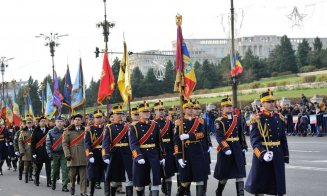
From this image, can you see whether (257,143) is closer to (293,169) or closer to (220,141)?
(220,141)

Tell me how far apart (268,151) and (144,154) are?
2429mm

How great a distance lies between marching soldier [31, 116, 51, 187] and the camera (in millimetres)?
16141

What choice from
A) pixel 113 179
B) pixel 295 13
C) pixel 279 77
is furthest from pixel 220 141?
pixel 279 77

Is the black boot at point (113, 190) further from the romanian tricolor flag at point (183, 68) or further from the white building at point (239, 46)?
the white building at point (239, 46)

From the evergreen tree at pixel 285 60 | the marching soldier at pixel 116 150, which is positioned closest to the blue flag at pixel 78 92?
the marching soldier at pixel 116 150

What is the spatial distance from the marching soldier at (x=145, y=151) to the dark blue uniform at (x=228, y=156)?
1.13 metres

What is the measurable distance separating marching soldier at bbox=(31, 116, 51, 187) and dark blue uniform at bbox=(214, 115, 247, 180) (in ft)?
22.3

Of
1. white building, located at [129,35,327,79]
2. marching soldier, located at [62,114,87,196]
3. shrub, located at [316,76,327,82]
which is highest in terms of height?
white building, located at [129,35,327,79]

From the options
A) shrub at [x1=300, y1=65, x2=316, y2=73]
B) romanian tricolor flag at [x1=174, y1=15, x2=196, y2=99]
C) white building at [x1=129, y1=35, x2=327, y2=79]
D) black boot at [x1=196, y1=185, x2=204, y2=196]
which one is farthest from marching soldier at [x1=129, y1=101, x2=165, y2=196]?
white building at [x1=129, y1=35, x2=327, y2=79]

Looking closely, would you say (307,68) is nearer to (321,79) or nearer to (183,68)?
(321,79)

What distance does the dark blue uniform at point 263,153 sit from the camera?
8.89 metres

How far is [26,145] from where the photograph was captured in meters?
17.8

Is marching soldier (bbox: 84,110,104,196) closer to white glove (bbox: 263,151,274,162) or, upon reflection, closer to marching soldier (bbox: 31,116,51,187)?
marching soldier (bbox: 31,116,51,187)

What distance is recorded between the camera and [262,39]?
133 m
